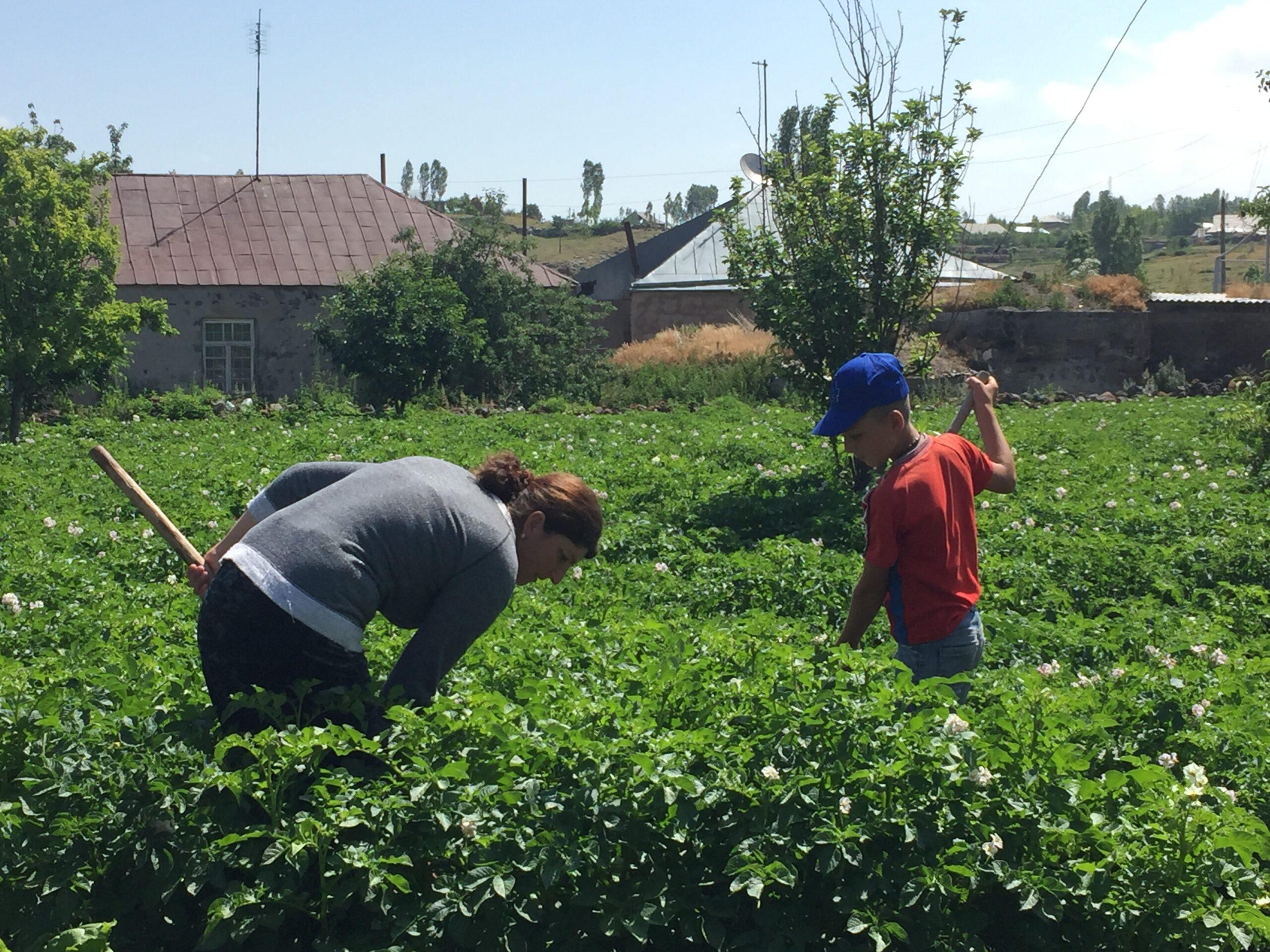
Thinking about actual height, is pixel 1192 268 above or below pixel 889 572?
above

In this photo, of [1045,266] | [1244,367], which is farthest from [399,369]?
[1045,266]

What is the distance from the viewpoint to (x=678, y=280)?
37438mm

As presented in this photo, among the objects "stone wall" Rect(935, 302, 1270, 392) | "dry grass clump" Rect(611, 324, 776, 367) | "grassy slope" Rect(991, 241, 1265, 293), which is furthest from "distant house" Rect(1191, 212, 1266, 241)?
"dry grass clump" Rect(611, 324, 776, 367)

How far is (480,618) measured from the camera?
3176mm

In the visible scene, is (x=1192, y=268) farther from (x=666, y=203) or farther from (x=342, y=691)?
(x=342, y=691)

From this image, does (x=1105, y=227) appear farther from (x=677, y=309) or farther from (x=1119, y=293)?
(x=1119, y=293)

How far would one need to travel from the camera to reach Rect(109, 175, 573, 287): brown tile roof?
87.6 ft

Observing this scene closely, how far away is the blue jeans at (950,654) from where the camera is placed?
13.2ft

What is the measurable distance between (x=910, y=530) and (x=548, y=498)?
1234 millimetres

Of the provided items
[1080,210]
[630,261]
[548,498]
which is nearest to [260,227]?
[630,261]

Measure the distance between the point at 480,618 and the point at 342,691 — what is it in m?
0.46

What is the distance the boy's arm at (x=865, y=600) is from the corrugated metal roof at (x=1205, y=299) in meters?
24.1

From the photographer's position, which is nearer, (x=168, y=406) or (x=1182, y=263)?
(x=168, y=406)

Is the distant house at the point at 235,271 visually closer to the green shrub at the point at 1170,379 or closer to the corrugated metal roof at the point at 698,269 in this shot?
the corrugated metal roof at the point at 698,269
